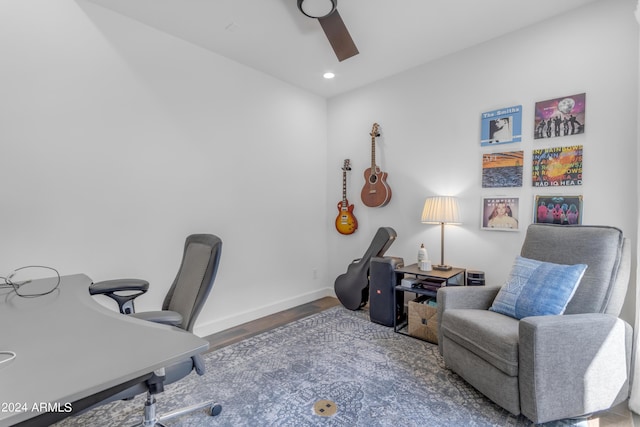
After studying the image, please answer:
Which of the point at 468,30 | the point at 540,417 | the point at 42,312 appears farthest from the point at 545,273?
the point at 42,312

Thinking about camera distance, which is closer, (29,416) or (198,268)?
(29,416)

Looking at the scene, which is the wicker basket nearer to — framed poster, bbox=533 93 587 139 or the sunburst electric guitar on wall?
the sunburst electric guitar on wall

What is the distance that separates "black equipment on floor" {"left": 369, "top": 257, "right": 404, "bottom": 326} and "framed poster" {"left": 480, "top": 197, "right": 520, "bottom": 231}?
870 mm

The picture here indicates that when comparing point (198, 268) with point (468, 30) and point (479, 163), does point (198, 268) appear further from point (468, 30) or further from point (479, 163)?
point (468, 30)

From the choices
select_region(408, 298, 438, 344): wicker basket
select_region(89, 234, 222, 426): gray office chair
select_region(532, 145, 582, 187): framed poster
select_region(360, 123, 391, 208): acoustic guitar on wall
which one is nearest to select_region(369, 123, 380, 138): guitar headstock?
select_region(360, 123, 391, 208): acoustic guitar on wall

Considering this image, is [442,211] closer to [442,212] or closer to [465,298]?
[442,212]

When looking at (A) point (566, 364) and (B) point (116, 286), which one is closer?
(A) point (566, 364)

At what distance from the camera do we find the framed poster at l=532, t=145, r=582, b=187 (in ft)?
7.40

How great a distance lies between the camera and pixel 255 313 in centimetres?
315

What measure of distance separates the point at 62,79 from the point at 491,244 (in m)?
3.41

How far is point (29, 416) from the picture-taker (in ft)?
1.89

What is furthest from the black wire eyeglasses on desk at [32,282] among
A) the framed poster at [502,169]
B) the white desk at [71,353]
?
the framed poster at [502,169]

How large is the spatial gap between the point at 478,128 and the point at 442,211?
2.64ft

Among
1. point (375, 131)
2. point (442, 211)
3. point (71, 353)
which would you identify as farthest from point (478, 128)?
point (71, 353)
